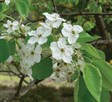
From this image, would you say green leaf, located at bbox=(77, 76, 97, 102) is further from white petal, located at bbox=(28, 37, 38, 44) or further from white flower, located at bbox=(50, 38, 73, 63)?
white petal, located at bbox=(28, 37, 38, 44)

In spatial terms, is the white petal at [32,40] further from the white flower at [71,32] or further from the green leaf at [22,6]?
the green leaf at [22,6]

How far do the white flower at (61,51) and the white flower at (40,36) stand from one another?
1.5 inches

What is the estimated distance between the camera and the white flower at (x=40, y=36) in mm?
1310

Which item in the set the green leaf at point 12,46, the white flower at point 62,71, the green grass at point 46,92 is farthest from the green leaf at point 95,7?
the green grass at point 46,92

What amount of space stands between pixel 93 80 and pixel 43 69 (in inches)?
7.4

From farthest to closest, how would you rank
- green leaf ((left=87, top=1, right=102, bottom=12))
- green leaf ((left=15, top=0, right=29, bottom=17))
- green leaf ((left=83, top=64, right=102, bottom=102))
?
green leaf ((left=87, top=1, right=102, bottom=12)) → green leaf ((left=15, top=0, right=29, bottom=17)) → green leaf ((left=83, top=64, right=102, bottom=102))

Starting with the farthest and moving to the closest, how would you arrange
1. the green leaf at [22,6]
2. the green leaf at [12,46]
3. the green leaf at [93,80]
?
the green leaf at [22,6] < the green leaf at [12,46] < the green leaf at [93,80]

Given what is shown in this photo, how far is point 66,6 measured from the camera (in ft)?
15.3

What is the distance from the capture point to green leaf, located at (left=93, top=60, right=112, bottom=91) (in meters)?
1.29

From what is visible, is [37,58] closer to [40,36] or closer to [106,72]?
[40,36]

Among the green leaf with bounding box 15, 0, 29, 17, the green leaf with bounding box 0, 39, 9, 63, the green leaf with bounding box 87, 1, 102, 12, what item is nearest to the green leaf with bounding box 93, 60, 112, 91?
the green leaf with bounding box 0, 39, 9, 63

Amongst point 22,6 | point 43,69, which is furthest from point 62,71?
point 22,6

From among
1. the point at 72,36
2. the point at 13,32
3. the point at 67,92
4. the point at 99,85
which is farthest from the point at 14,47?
the point at 67,92

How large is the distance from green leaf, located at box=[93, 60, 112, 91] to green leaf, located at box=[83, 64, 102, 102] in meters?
0.03
